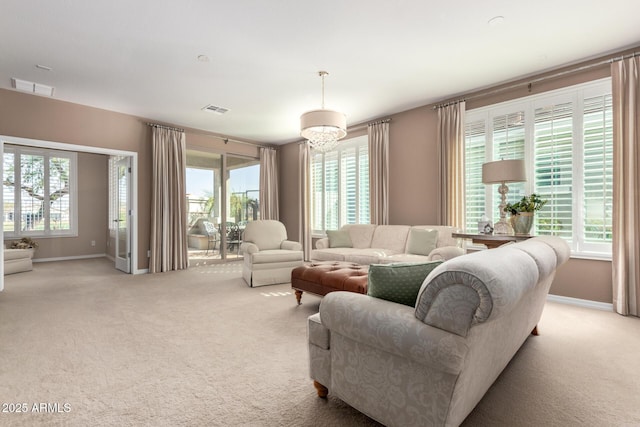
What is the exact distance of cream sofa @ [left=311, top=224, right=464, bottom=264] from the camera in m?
4.24

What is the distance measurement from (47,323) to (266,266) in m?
2.47

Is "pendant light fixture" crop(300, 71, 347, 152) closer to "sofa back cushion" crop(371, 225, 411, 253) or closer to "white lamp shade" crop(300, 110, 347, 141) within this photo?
"white lamp shade" crop(300, 110, 347, 141)

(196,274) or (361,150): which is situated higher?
(361,150)

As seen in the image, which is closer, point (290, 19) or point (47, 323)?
point (290, 19)

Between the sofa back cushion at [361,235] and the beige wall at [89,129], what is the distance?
365cm

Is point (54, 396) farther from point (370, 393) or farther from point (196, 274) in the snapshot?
point (196, 274)

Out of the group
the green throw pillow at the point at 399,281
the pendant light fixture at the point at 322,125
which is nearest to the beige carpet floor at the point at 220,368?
the green throw pillow at the point at 399,281

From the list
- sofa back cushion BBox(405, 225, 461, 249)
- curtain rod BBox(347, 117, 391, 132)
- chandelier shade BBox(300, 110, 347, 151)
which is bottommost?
sofa back cushion BBox(405, 225, 461, 249)

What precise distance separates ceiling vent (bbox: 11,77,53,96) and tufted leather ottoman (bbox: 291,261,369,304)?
13.9 feet

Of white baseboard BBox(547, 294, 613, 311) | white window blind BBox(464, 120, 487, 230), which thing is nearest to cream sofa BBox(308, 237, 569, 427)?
white baseboard BBox(547, 294, 613, 311)

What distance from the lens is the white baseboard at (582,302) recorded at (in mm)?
3559

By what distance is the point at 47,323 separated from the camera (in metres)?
3.12

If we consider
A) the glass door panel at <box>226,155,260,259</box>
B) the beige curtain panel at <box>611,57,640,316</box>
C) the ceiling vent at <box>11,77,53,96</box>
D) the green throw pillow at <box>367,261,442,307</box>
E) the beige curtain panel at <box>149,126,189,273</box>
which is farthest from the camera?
the glass door panel at <box>226,155,260,259</box>

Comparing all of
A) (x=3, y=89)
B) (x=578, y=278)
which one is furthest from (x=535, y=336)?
(x=3, y=89)
